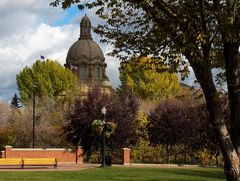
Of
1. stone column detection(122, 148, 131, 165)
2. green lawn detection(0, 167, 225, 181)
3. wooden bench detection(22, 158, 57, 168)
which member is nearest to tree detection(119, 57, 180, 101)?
stone column detection(122, 148, 131, 165)

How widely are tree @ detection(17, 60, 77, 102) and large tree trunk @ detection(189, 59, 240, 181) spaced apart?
68.3 metres

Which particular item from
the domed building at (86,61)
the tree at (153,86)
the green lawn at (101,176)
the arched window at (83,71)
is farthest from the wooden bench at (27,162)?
the arched window at (83,71)

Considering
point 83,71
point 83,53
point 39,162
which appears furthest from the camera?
point 83,71

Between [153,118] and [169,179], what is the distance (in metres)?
20.4

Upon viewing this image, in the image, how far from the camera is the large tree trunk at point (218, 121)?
7.31 m

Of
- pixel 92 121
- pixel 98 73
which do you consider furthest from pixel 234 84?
pixel 98 73

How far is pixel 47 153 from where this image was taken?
132 ft

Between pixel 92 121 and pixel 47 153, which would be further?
pixel 47 153

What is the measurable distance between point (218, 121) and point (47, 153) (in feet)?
111

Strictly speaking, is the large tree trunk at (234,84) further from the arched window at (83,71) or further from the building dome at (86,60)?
the arched window at (83,71)

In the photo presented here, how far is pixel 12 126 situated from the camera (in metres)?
53.9

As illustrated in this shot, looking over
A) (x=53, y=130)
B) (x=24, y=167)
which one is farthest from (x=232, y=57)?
(x=53, y=130)

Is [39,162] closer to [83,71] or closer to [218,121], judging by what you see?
[218,121]

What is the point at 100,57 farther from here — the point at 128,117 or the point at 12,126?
the point at 128,117
